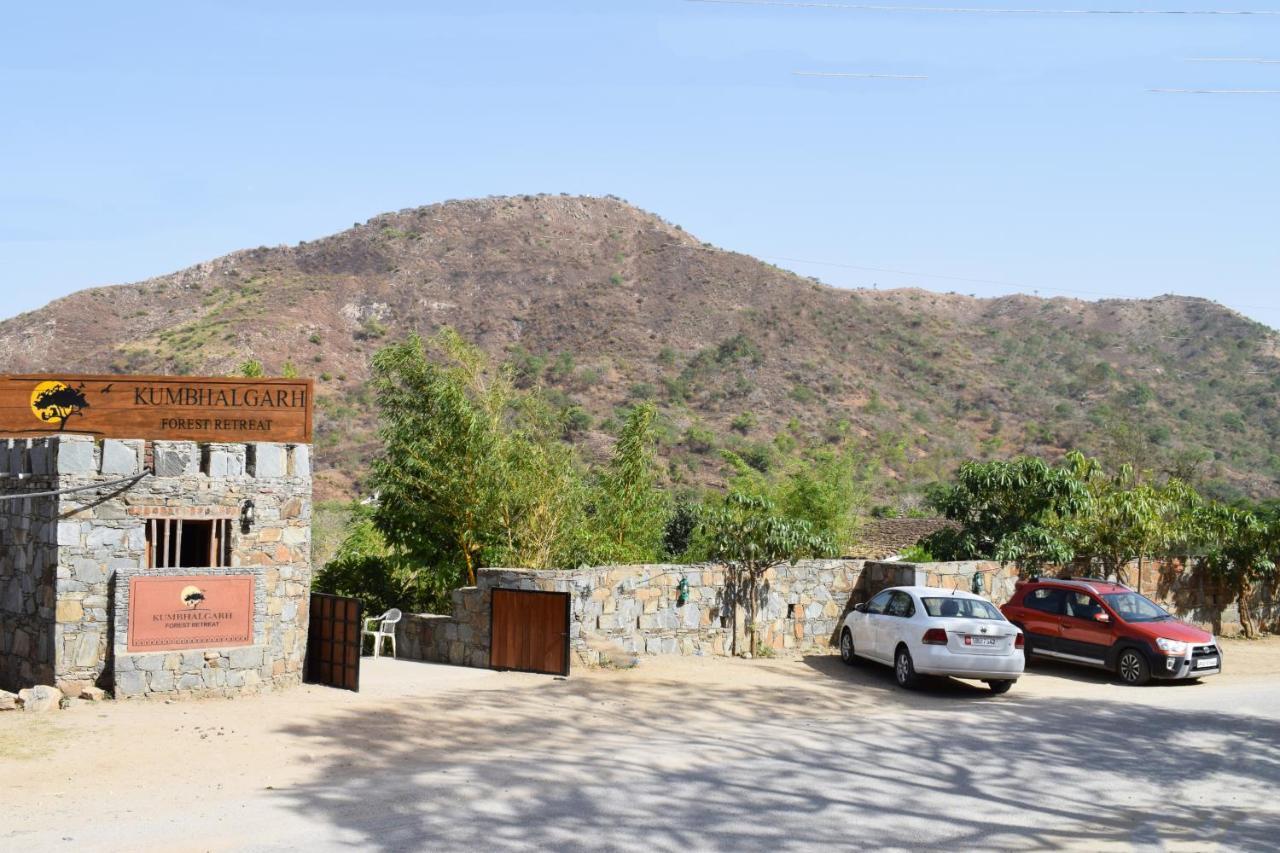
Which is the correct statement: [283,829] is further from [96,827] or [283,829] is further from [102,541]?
[102,541]

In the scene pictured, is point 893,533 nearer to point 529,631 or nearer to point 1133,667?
point 1133,667

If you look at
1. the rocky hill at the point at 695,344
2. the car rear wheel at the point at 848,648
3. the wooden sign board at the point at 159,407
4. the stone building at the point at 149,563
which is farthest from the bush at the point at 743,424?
the wooden sign board at the point at 159,407

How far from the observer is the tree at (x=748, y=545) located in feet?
60.7

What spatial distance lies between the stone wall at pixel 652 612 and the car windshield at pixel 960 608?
3471mm

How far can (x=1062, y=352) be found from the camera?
262 feet

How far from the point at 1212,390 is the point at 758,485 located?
54.5 meters

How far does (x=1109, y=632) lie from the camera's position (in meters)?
17.8

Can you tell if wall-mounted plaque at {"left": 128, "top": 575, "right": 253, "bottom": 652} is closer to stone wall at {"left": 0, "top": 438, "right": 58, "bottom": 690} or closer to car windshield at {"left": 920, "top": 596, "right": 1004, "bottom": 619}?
stone wall at {"left": 0, "top": 438, "right": 58, "bottom": 690}

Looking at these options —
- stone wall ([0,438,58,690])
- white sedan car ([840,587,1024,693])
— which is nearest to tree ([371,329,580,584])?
white sedan car ([840,587,1024,693])

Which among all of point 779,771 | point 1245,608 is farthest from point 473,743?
point 1245,608

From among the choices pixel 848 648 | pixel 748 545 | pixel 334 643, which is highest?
pixel 748 545

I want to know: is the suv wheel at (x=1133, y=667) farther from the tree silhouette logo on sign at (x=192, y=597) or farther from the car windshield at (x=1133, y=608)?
the tree silhouette logo on sign at (x=192, y=597)

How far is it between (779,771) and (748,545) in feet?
23.8

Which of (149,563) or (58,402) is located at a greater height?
(58,402)
